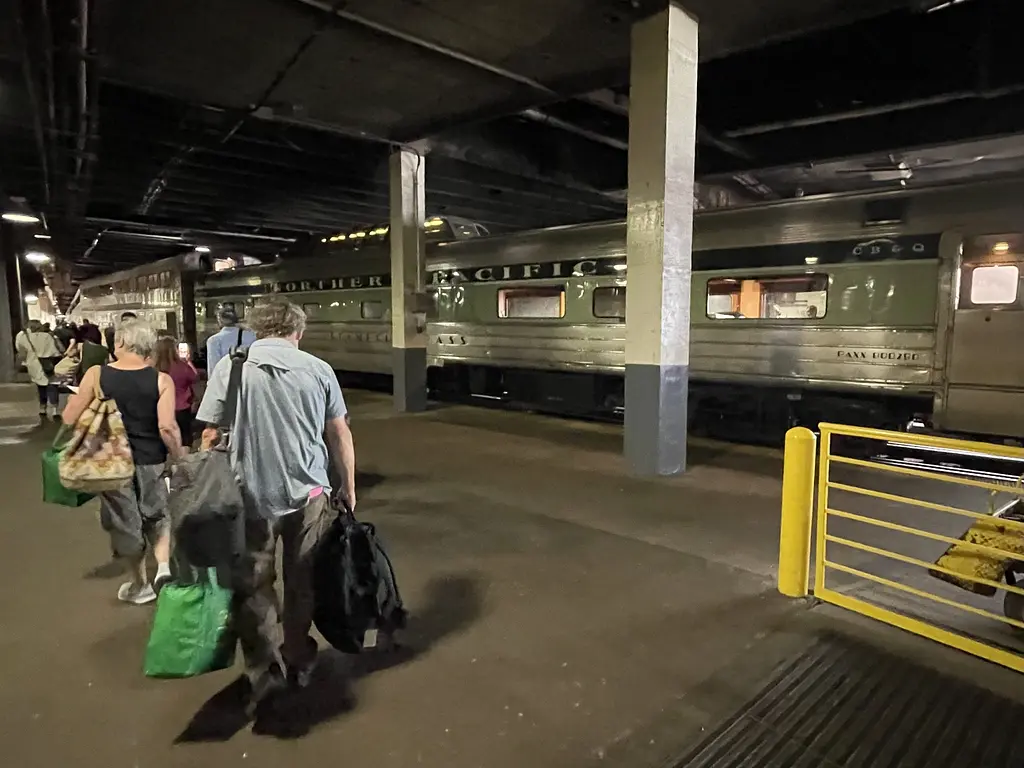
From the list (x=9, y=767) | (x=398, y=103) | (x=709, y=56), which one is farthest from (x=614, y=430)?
(x=9, y=767)

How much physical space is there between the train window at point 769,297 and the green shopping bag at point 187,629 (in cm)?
753

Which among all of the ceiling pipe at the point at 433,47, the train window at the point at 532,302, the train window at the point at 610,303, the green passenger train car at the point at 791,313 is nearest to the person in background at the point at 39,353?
the green passenger train car at the point at 791,313

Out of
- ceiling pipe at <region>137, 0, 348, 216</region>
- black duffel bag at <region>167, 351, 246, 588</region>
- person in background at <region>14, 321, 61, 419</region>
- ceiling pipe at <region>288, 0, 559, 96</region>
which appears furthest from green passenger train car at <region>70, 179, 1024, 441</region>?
black duffel bag at <region>167, 351, 246, 588</region>

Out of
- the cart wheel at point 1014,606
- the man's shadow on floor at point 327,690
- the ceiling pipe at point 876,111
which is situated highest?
the ceiling pipe at point 876,111

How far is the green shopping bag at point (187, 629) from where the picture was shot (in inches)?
103

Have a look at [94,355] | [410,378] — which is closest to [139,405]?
[94,355]

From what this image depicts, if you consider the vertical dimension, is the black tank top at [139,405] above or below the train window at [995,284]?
below

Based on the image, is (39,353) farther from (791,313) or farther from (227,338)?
(791,313)

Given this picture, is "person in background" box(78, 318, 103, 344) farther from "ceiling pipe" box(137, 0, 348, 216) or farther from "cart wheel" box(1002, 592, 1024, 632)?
"cart wheel" box(1002, 592, 1024, 632)

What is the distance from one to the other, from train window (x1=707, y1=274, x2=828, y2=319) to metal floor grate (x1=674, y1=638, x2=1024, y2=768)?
5.67 m

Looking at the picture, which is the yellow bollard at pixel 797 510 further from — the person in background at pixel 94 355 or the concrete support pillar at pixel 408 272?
the concrete support pillar at pixel 408 272

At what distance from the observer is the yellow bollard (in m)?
3.99

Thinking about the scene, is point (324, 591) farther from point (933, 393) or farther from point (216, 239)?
point (216, 239)

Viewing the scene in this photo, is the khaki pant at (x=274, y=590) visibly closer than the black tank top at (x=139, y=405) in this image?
Yes
